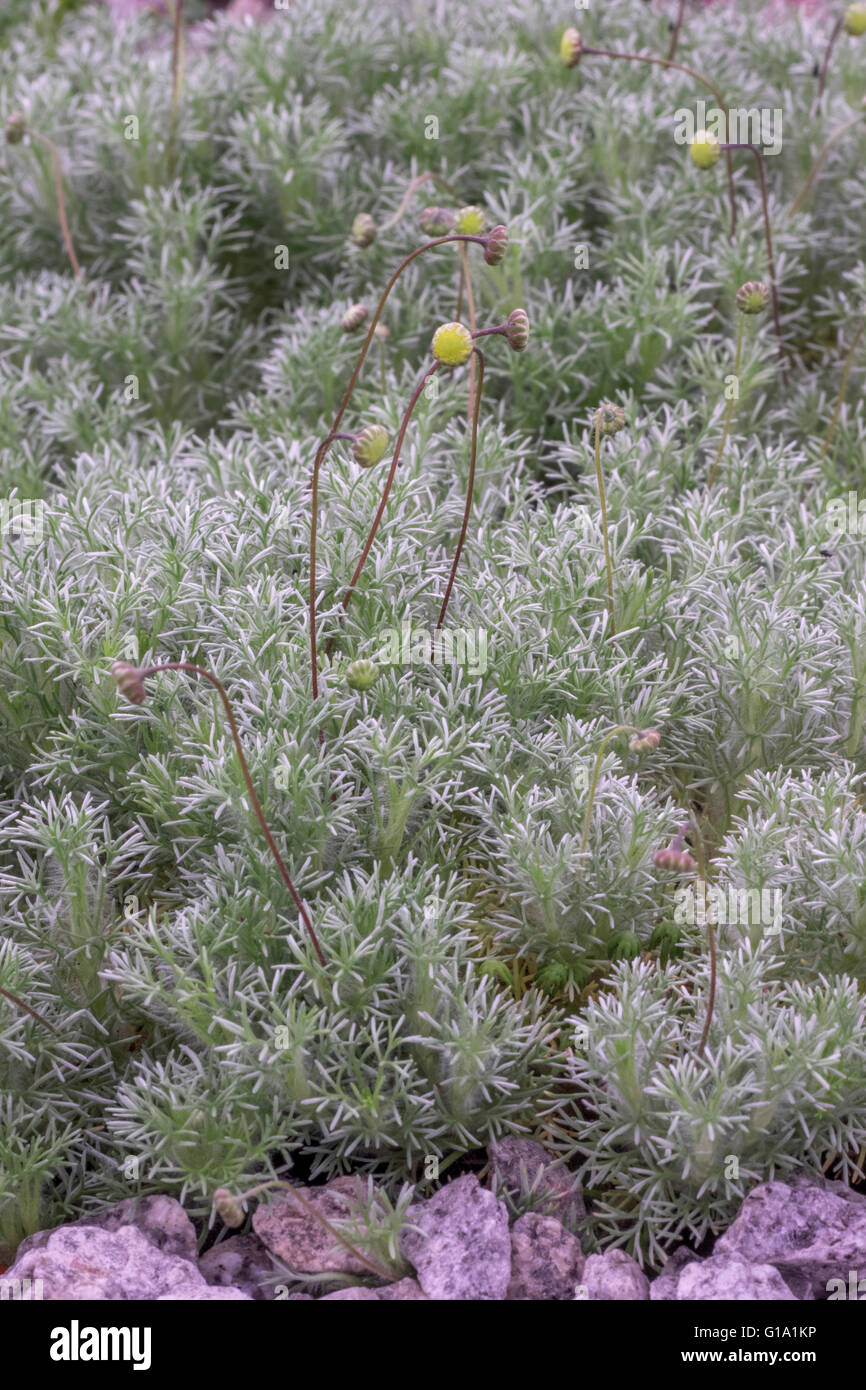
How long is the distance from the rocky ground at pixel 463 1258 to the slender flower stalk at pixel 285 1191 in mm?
21

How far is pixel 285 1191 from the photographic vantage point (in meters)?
1.97

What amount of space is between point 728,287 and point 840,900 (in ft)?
5.95

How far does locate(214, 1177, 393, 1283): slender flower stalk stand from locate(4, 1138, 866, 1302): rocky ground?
21 mm

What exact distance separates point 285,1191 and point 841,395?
7.67ft

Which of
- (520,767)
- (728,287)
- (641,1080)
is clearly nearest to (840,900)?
(641,1080)

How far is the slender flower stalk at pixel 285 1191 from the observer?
166cm

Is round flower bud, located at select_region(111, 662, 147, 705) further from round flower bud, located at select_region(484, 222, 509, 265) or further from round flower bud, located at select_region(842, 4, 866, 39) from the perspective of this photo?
round flower bud, located at select_region(842, 4, 866, 39)

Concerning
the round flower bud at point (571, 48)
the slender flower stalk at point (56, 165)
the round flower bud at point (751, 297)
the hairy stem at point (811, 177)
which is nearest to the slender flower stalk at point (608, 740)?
the round flower bud at point (751, 297)

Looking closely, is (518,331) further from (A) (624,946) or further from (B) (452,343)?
(A) (624,946)

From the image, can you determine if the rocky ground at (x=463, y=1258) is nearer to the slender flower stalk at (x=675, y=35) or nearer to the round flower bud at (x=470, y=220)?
the round flower bud at (x=470, y=220)

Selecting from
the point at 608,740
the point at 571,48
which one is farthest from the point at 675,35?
the point at 608,740

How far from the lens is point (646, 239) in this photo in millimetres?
3367

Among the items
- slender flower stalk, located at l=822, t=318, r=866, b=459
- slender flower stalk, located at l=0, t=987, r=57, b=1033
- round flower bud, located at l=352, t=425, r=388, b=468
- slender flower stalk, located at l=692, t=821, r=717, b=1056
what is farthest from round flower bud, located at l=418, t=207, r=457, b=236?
slender flower stalk, located at l=0, t=987, r=57, b=1033
